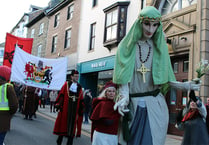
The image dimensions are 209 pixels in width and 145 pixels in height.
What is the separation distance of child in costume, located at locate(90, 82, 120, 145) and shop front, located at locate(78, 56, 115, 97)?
10993mm

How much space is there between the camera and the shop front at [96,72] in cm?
1543


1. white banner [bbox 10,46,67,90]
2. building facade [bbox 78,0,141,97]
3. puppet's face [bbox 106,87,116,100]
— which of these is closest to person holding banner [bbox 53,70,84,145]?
white banner [bbox 10,46,67,90]

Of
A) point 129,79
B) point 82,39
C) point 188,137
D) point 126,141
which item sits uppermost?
point 82,39

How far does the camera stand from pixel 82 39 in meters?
19.0

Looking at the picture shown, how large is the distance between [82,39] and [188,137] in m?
14.6

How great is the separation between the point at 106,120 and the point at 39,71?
4.84 metres

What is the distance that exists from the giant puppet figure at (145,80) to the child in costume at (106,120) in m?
1.06

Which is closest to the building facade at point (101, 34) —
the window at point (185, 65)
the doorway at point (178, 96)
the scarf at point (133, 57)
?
the doorway at point (178, 96)

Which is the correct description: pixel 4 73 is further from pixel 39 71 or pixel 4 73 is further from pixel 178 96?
pixel 178 96

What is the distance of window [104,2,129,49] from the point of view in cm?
1449

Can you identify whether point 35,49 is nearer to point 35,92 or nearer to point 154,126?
point 35,92

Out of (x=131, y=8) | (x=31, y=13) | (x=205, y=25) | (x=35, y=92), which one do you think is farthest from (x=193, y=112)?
(x=31, y=13)

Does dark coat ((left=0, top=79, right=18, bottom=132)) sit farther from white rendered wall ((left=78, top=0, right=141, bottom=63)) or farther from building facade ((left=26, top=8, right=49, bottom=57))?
building facade ((left=26, top=8, right=49, bottom=57))

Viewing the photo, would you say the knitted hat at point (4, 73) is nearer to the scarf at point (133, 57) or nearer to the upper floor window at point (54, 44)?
the scarf at point (133, 57)
